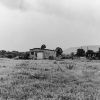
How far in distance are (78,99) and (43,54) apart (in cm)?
5488

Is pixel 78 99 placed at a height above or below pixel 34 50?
below

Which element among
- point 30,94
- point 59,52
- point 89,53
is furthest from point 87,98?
point 59,52

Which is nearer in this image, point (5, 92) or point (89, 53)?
point (5, 92)

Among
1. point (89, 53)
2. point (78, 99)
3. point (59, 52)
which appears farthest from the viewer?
point (59, 52)

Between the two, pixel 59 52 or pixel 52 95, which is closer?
pixel 52 95

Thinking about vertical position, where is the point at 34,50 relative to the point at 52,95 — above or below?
above

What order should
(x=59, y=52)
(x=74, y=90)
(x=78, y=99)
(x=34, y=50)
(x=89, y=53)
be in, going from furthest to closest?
(x=59, y=52), (x=89, y=53), (x=34, y=50), (x=74, y=90), (x=78, y=99)

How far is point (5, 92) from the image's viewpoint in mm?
10156

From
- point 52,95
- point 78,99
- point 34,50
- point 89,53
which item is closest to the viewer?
point 78,99

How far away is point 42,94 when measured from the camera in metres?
10.1

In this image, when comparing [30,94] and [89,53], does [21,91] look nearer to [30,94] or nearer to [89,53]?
[30,94]

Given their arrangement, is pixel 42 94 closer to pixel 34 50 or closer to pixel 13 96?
pixel 13 96

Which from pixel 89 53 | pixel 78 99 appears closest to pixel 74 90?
pixel 78 99

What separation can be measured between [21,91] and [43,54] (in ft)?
175
